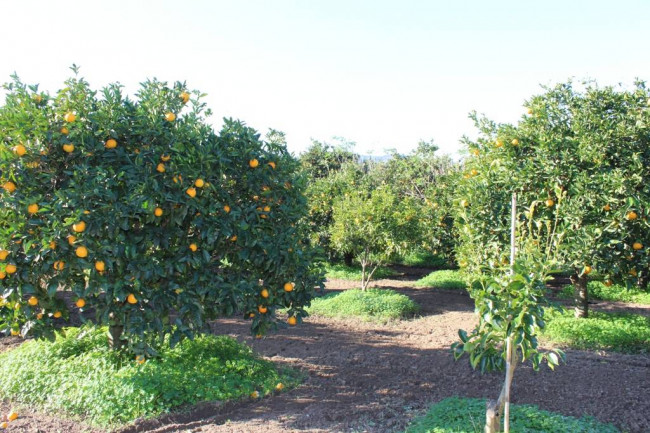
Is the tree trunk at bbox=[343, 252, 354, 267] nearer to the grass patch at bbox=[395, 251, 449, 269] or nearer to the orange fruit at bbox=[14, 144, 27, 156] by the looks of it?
the grass patch at bbox=[395, 251, 449, 269]

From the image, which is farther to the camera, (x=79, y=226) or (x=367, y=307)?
(x=367, y=307)

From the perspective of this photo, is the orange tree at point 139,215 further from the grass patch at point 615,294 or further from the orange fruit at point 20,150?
the grass patch at point 615,294

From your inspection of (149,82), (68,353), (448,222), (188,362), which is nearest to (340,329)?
(188,362)

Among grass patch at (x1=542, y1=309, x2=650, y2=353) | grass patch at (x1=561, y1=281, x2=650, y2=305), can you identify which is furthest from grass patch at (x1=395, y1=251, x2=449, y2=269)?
grass patch at (x1=542, y1=309, x2=650, y2=353)

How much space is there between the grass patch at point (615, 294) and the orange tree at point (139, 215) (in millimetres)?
8151

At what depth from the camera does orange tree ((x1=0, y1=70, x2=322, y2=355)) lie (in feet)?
11.9

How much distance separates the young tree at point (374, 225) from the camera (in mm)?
9297

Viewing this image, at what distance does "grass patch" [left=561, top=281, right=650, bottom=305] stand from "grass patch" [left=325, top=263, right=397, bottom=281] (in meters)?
4.38

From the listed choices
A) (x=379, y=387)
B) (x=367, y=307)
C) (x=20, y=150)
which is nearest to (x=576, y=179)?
(x=379, y=387)

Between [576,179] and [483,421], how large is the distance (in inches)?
133

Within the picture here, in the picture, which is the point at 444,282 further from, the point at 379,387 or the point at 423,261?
the point at 379,387

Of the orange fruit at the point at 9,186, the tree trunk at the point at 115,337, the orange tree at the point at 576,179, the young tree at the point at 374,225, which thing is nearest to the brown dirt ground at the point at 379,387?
the tree trunk at the point at 115,337

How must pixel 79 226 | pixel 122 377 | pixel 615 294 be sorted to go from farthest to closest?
pixel 615 294
pixel 122 377
pixel 79 226

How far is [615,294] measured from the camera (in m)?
10.1
